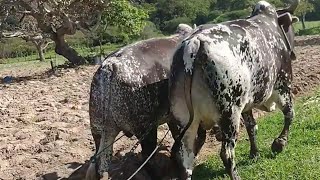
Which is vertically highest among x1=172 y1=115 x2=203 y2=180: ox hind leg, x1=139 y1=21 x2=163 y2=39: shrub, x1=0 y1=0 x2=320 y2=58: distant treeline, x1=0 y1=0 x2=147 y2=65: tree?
x1=172 y1=115 x2=203 y2=180: ox hind leg

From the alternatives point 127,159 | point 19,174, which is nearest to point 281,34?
point 127,159

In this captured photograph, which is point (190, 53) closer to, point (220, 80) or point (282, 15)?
point (220, 80)

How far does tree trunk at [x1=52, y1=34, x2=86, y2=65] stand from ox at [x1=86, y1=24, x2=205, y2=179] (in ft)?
46.1

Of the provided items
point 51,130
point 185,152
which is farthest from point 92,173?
point 51,130

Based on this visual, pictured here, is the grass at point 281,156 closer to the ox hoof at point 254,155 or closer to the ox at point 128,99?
the ox hoof at point 254,155

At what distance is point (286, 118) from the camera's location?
7.02 meters

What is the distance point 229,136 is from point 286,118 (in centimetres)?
169

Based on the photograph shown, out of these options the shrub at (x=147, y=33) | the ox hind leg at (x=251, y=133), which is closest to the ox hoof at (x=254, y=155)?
the ox hind leg at (x=251, y=133)

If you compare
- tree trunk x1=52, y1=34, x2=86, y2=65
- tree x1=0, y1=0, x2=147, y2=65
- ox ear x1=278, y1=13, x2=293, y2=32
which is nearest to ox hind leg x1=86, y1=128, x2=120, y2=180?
ox ear x1=278, y1=13, x2=293, y2=32

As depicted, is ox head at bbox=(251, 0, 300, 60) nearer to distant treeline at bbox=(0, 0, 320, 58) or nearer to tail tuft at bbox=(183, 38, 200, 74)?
tail tuft at bbox=(183, 38, 200, 74)

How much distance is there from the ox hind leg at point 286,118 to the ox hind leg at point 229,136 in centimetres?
121

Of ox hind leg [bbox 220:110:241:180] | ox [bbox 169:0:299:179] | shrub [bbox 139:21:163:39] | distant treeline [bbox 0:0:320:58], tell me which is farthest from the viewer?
distant treeline [bbox 0:0:320:58]

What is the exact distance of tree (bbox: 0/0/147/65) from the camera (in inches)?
760

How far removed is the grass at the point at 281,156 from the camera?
594cm
